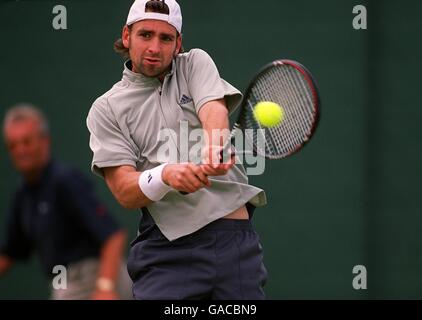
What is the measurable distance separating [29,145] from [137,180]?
123cm

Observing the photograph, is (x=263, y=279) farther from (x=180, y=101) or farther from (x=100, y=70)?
(x=100, y=70)

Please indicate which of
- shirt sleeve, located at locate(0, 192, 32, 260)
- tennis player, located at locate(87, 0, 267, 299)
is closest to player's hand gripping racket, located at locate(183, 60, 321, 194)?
tennis player, located at locate(87, 0, 267, 299)

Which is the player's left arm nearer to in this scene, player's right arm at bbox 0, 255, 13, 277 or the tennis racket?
the tennis racket

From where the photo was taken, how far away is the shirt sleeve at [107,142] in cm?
296

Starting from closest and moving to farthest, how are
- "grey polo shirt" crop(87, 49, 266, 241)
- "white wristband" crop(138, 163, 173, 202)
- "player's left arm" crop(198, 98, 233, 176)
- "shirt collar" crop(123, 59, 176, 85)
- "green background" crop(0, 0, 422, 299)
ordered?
"player's left arm" crop(198, 98, 233, 176)
"white wristband" crop(138, 163, 173, 202)
"grey polo shirt" crop(87, 49, 266, 241)
"shirt collar" crop(123, 59, 176, 85)
"green background" crop(0, 0, 422, 299)

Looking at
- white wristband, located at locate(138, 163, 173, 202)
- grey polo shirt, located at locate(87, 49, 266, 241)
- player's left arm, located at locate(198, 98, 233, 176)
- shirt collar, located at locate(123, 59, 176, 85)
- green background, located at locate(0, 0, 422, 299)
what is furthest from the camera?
green background, located at locate(0, 0, 422, 299)

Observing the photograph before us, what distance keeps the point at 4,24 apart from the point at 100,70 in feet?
1.80

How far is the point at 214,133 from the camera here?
287cm

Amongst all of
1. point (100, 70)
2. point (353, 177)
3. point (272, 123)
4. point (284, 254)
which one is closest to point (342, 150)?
point (353, 177)

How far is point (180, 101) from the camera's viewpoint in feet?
9.90

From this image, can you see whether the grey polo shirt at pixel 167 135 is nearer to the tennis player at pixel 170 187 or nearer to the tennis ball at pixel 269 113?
the tennis player at pixel 170 187

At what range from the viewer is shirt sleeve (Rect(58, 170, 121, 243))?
3553 millimetres

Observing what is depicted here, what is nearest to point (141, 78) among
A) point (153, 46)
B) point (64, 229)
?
point (153, 46)

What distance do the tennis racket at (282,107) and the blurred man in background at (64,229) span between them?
72cm
